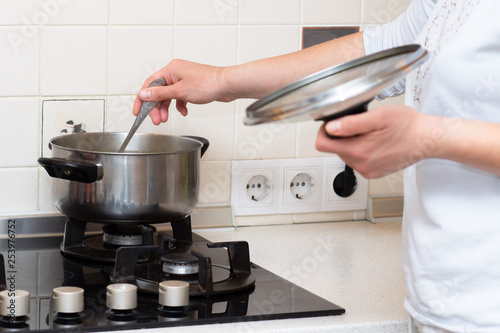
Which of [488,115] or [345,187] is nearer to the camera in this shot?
[488,115]

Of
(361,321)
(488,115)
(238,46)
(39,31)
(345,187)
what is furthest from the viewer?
(345,187)

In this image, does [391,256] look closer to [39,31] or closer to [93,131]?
[93,131]

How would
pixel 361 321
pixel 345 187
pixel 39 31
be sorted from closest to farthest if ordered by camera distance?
pixel 361 321 → pixel 39 31 → pixel 345 187

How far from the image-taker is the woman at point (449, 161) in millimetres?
671

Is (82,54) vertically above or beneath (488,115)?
above

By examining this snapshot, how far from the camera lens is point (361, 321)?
931mm

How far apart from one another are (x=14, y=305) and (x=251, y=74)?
0.46 m

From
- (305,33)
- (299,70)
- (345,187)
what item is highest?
(305,33)

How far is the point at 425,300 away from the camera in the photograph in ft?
2.57

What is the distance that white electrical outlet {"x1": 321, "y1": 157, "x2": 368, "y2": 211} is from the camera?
1481mm

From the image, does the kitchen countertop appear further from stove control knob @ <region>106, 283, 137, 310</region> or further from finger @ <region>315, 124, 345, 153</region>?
finger @ <region>315, 124, 345, 153</region>

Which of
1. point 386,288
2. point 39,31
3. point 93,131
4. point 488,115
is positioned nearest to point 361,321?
point 386,288

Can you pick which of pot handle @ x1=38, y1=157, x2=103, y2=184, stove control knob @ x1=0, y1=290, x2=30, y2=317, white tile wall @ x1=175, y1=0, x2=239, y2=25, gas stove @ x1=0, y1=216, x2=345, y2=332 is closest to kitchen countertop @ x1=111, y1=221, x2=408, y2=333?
gas stove @ x1=0, y1=216, x2=345, y2=332

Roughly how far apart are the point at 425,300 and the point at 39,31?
2.80ft
